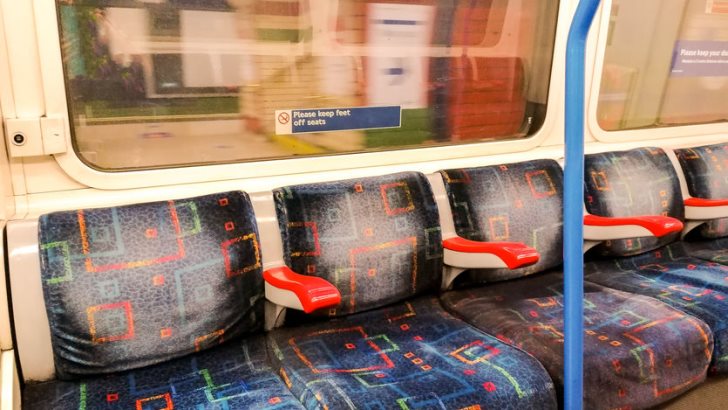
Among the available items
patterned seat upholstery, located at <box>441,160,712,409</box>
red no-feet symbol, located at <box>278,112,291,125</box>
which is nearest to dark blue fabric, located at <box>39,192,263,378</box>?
red no-feet symbol, located at <box>278,112,291,125</box>

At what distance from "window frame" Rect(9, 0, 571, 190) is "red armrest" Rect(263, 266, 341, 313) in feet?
1.53

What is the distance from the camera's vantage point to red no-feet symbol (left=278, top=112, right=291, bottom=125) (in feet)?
7.38

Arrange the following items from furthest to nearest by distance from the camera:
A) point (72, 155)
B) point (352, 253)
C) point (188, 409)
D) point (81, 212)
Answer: point (352, 253) < point (72, 155) < point (81, 212) < point (188, 409)

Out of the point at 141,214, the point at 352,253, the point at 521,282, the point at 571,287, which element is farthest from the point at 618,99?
the point at 141,214

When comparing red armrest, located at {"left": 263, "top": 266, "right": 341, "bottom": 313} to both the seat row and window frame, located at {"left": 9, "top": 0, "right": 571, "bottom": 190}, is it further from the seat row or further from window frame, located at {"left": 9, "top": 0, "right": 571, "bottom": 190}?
window frame, located at {"left": 9, "top": 0, "right": 571, "bottom": 190}

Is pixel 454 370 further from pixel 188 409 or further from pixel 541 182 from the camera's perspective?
pixel 541 182

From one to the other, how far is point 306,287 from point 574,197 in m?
0.86

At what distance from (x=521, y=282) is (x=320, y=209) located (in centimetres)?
101

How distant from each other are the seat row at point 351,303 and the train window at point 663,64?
938 mm

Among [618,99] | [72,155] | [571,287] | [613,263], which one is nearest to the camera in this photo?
[571,287]

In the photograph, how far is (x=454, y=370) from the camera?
1.72 metres

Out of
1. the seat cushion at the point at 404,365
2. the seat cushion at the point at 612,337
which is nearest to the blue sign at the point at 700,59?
the seat cushion at the point at 612,337

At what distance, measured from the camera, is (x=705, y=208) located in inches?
113

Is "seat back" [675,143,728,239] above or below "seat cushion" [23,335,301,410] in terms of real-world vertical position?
above
